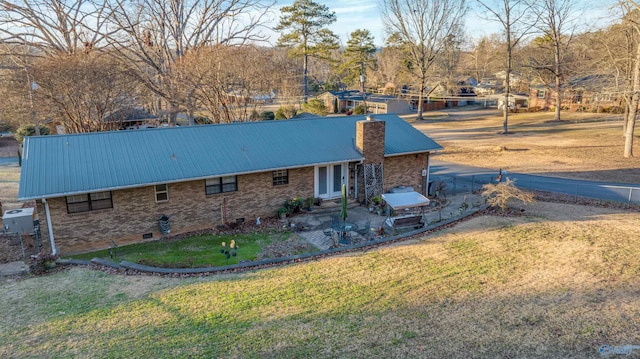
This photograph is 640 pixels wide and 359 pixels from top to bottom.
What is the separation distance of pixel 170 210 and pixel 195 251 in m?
2.71

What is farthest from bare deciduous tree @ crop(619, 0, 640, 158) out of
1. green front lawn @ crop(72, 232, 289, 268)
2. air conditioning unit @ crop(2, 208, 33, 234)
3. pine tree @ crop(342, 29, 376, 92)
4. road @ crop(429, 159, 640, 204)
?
pine tree @ crop(342, 29, 376, 92)

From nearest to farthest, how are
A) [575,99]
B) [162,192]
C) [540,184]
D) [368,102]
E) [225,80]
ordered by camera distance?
[162,192] → [540,184] → [225,80] → [575,99] → [368,102]

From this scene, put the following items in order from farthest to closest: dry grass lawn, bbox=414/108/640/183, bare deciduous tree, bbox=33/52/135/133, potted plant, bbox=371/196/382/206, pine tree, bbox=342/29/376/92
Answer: pine tree, bbox=342/29/376/92 < bare deciduous tree, bbox=33/52/135/133 < dry grass lawn, bbox=414/108/640/183 < potted plant, bbox=371/196/382/206

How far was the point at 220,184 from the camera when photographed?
17.4 metres

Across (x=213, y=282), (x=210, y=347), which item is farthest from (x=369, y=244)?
(x=210, y=347)

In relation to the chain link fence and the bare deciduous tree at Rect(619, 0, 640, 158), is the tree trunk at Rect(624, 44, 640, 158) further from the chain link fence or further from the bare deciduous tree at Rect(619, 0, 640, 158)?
the chain link fence

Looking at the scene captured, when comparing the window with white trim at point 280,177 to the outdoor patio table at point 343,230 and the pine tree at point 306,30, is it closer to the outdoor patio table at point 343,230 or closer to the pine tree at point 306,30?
the outdoor patio table at point 343,230

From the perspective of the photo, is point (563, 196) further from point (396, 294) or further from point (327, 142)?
point (396, 294)

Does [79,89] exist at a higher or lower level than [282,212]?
higher

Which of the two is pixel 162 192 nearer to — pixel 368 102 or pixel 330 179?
pixel 330 179

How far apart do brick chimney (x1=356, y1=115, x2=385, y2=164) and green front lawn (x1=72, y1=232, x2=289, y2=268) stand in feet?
19.8

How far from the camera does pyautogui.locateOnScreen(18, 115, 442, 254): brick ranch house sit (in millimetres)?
15047

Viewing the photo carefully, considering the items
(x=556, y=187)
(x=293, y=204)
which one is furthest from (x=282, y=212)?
(x=556, y=187)

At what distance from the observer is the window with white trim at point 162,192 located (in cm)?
1627
